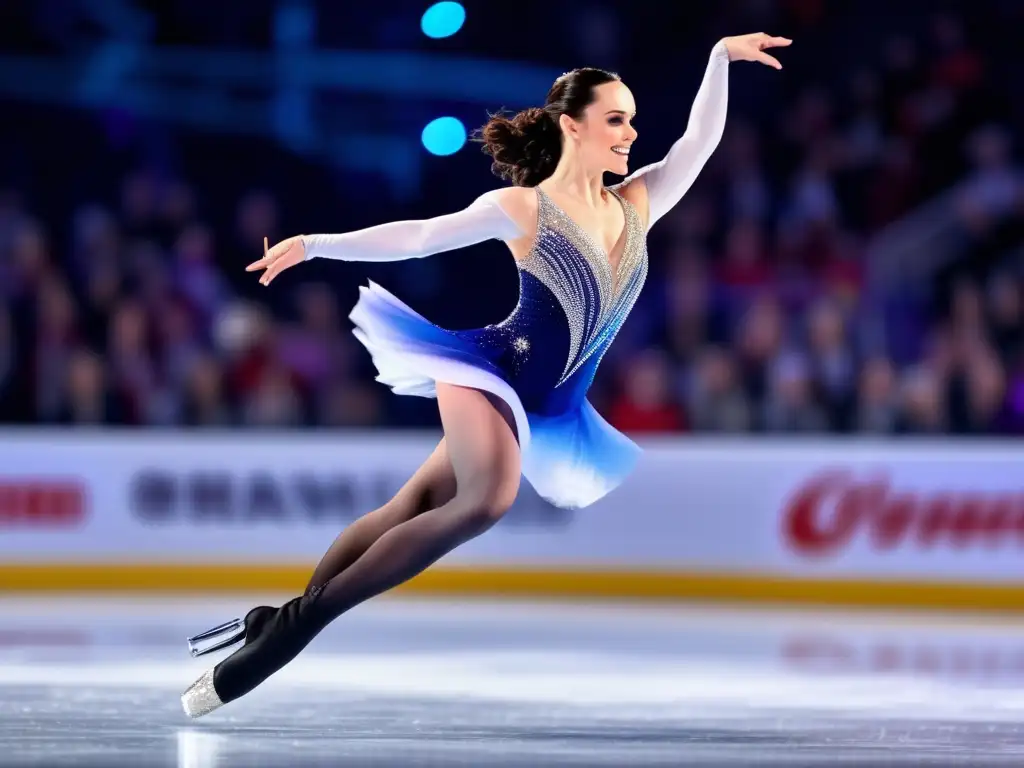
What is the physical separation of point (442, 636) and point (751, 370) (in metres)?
2.82

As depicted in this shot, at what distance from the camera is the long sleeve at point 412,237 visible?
426 centimetres

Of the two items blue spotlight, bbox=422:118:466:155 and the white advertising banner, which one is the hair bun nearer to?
the white advertising banner

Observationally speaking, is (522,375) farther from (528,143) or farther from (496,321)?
(496,321)

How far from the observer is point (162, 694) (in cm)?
501

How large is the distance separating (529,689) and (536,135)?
1.70 m

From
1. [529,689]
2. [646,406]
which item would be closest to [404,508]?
[529,689]

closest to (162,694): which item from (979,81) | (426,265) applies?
(426,265)

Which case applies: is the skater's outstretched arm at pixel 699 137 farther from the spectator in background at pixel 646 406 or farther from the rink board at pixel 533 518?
the spectator in background at pixel 646 406

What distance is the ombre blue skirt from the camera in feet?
14.2

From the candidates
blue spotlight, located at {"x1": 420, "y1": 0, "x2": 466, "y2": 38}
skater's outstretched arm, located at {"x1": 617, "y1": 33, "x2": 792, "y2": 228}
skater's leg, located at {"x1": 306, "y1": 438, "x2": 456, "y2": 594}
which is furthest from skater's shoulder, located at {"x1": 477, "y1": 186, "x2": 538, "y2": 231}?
blue spotlight, located at {"x1": 420, "y1": 0, "x2": 466, "y2": 38}

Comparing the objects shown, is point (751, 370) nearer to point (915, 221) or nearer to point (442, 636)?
point (915, 221)

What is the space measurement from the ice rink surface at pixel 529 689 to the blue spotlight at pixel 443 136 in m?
3.08

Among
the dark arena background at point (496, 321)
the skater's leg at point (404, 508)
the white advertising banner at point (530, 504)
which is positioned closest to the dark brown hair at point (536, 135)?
the skater's leg at point (404, 508)

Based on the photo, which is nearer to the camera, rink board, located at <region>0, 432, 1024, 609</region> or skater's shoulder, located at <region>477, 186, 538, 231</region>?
skater's shoulder, located at <region>477, 186, 538, 231</region>
